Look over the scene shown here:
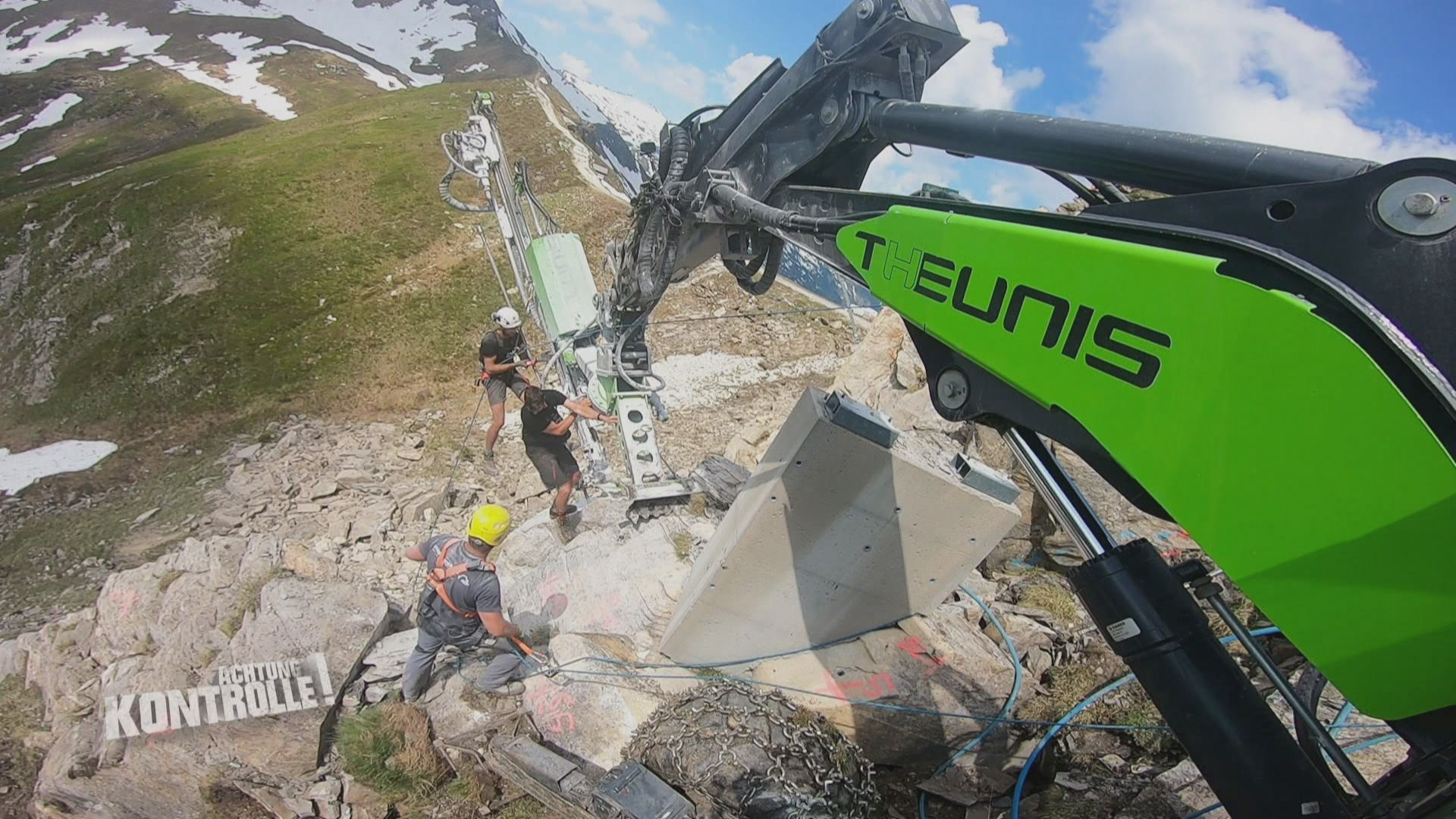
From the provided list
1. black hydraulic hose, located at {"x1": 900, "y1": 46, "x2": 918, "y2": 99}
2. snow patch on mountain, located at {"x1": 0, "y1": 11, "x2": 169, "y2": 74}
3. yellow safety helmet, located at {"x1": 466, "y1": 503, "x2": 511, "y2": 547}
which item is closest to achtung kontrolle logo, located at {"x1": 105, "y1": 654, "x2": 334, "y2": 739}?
yellow safety helmet, located at {"x1": 466, "y1": 503, "x2": 511, "y2": 547}

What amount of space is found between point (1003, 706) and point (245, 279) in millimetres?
27764

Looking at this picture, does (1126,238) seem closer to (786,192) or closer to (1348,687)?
(1348,687)

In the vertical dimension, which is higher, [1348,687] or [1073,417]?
[1073,417]

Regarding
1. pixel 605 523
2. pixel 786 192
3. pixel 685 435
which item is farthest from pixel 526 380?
pixel 786 192

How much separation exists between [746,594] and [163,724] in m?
5.15

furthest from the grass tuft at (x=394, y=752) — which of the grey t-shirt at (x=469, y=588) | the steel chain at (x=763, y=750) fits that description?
the steel chain at (x=763, y=750)

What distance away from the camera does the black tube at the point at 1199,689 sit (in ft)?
7.57

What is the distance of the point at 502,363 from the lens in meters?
10.5

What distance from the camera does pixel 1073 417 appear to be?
7.73ft

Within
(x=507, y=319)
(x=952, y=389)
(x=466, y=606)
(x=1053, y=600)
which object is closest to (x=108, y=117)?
(x=507, y=319)

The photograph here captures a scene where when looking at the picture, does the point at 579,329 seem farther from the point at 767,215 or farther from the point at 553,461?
the point at 767,215

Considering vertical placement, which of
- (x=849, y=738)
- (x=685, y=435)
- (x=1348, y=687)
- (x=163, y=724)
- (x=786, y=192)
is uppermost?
(x=786, y=192)

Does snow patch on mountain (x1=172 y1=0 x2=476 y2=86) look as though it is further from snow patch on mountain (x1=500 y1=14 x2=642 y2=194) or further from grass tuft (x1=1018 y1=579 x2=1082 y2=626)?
grass tuft (x1=1018 y1=579 x2=1082 y2=626)

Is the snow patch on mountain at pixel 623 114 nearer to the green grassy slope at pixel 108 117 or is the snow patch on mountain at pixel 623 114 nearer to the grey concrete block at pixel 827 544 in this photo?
the green grassy slope at pixel 108 117
